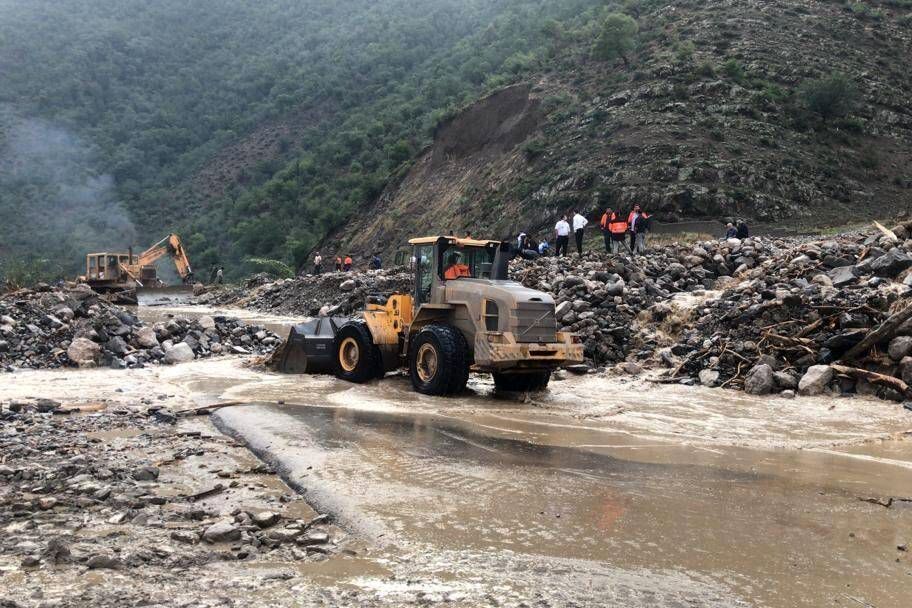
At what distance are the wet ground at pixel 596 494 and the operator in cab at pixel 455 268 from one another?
180 cm

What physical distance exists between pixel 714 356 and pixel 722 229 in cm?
1824

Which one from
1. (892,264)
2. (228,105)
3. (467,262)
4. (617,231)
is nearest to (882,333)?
(892,264)

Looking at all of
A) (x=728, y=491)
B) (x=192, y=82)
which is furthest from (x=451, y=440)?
(x=192, y=82)

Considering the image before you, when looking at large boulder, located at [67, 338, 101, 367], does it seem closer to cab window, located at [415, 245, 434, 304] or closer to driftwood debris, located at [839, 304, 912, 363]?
cab window, located at [415, 245, 434, 304]

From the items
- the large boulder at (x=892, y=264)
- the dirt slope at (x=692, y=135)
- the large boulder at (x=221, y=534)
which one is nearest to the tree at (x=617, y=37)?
the dirt slope at (x=692, y=135)

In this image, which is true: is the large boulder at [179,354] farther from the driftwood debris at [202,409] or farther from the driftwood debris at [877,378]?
the driftwood debris at [877,378]

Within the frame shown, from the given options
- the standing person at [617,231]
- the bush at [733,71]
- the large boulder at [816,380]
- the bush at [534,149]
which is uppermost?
the bush at [733,71]

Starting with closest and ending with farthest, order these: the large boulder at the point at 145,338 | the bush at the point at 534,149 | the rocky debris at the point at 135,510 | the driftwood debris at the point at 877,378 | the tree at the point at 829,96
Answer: the rocky debris at the point at 135,510 < the driftwood debris at the point at 877,378 < the large boulder at the point at 145,338 < the tree at the point at 829,96 < the bush at the point at 534,149

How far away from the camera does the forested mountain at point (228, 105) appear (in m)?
64.2

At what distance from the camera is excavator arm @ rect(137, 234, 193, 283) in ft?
132

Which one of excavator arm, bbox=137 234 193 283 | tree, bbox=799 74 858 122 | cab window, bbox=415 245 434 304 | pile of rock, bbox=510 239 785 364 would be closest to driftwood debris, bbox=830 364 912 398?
pile of rock, bbox=510 239 785 364

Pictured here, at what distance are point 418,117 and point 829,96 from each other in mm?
37058

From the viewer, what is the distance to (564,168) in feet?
119

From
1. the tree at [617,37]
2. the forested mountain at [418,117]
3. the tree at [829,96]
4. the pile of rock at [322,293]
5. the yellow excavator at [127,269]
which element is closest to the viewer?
the pile of rock at [322,293]
